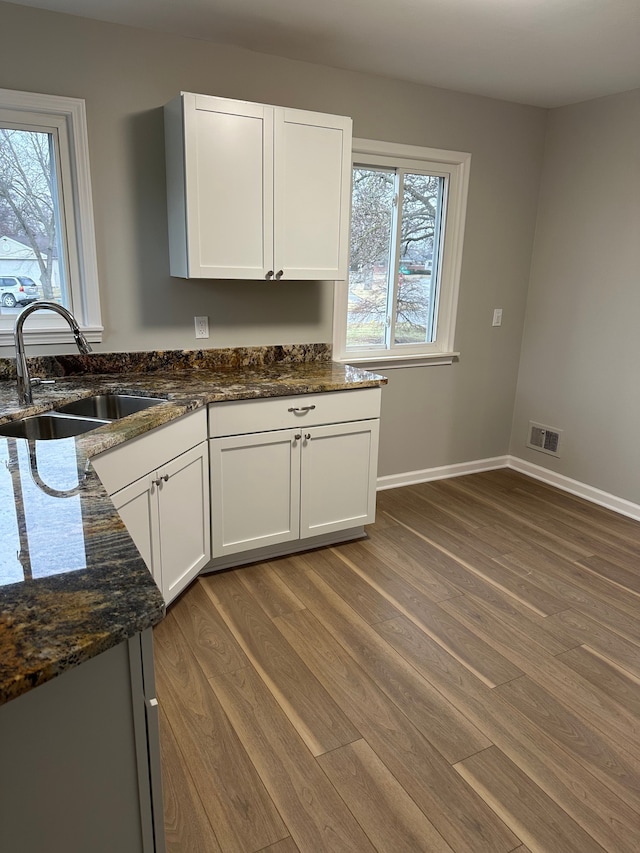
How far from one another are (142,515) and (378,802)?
47.6 inches

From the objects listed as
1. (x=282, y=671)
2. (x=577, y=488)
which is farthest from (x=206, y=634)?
(x=577, y=488)

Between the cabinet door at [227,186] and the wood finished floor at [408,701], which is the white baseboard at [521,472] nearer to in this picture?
the wood finished floor at [408,701]

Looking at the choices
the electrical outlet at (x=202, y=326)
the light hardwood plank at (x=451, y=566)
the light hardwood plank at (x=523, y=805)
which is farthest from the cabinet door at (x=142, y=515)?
the light hardwood plank at (x=451, y=566)

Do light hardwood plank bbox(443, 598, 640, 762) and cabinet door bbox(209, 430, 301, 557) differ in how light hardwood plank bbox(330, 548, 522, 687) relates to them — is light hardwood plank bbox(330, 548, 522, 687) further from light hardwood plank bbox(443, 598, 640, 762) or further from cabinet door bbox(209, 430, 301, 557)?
cabinet door bbox(209, 430, 301, 557)

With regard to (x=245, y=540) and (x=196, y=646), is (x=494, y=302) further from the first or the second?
(x=196, y=646)

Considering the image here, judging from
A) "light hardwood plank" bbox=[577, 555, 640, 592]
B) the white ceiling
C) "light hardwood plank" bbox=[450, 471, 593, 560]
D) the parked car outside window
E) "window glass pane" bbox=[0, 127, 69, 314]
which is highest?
the white ceiling

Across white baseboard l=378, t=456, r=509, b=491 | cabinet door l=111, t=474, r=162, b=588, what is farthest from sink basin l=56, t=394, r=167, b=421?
white baseboard l=378, t=456, r=509, b=491

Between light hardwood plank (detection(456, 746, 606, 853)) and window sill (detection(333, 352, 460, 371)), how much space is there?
229 cm

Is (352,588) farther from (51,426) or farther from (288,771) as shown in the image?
(51,426)

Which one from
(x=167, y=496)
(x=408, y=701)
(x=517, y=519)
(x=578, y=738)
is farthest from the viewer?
(x=517, y=519)

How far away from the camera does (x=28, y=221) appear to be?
2645 mm

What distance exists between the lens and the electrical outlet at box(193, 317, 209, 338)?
3.06 m

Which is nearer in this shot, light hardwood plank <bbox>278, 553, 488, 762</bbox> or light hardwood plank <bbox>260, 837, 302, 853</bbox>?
light hardwood plank <bbox>260, 837, 302, 853</bbox>

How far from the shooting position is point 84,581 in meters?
1.03
